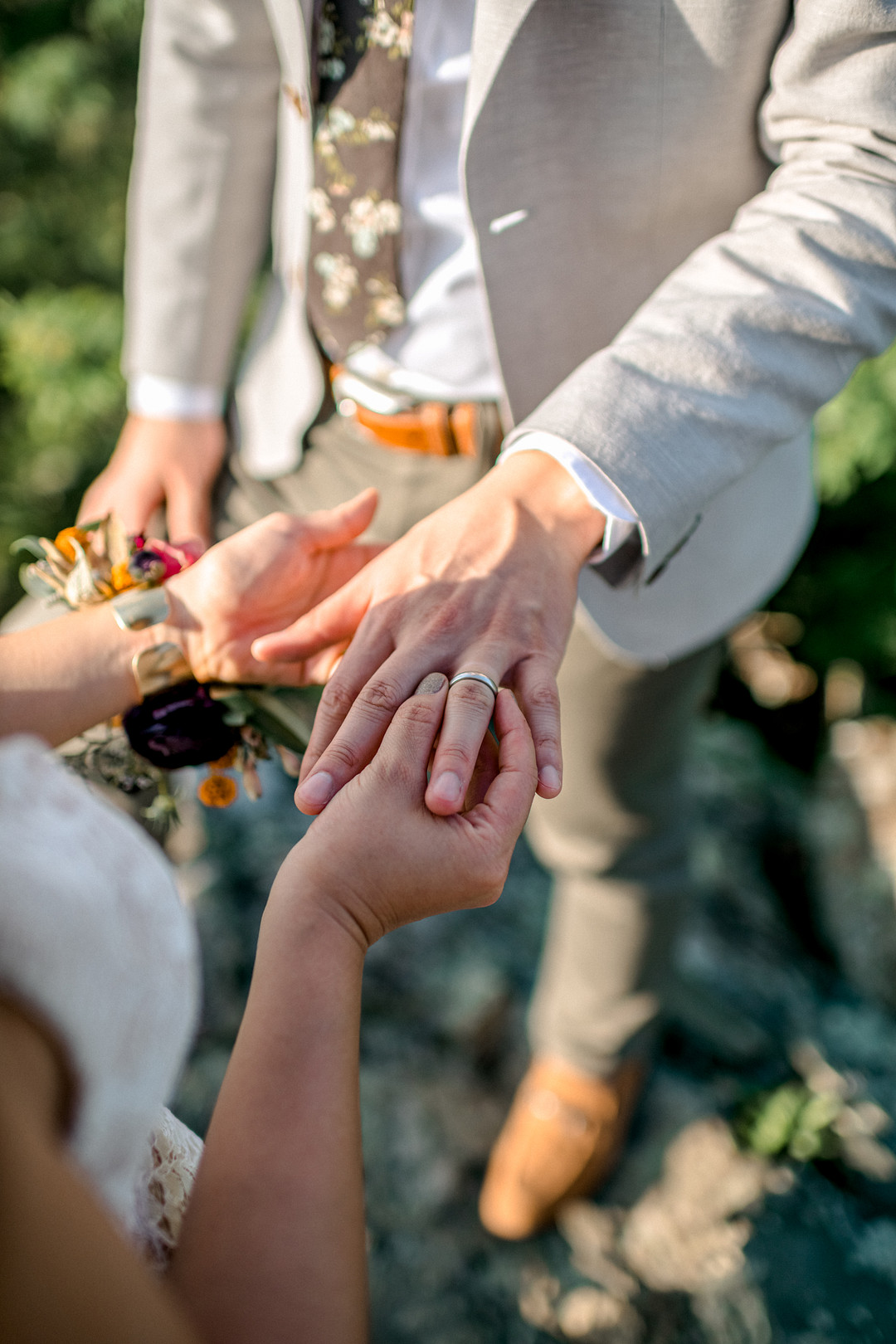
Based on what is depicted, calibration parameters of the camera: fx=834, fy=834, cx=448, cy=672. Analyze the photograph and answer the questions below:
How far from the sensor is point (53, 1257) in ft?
1.44

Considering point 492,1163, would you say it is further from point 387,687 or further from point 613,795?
point 387,687

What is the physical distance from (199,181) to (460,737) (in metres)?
1.26

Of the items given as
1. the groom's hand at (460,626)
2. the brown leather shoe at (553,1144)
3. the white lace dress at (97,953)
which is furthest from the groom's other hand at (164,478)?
the brown leather shoe at (553,1144)

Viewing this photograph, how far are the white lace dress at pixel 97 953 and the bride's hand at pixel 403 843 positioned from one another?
0.14 metres

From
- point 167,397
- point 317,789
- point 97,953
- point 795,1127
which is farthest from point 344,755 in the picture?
point 795,1127

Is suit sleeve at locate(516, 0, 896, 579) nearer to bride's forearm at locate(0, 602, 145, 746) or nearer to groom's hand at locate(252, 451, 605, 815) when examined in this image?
groom's hand at locate(252, 451, 605, 815)

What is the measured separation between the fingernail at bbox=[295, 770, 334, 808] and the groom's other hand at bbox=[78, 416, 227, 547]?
2.62ft

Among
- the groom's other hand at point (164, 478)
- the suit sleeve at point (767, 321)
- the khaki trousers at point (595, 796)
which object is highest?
the suit sleeve at point (767, 321)

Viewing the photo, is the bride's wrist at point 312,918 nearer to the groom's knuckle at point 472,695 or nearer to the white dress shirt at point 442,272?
the groom's knuckle at point 472,695

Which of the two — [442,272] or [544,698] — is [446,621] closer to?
[544,698]

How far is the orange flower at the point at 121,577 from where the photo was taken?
Answer: 1096mm

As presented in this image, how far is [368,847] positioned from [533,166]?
90 centimetres

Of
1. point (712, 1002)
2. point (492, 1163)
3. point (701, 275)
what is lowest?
point (492, 1163)

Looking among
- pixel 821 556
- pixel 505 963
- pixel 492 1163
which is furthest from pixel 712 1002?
pixel 821 556
